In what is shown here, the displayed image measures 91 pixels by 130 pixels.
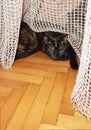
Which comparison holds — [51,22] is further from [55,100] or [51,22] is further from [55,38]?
[55,100]

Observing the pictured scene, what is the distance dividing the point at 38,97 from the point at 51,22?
0.43 metres

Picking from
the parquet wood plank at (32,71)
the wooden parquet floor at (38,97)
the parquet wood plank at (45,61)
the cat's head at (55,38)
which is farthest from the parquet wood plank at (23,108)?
the cat's head at (55,38)

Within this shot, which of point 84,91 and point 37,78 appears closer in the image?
point 84,91

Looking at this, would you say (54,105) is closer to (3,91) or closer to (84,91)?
(84,91)

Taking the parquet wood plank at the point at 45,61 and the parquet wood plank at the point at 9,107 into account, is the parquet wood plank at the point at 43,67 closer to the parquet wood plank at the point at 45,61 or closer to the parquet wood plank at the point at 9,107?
the parquet wood plank at the point at 45,61

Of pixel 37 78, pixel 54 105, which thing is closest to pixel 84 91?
pixel 54 105

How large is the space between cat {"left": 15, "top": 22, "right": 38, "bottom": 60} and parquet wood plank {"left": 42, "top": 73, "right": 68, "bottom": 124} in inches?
13.1

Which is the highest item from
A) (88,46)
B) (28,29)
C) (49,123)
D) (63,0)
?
(63,0)

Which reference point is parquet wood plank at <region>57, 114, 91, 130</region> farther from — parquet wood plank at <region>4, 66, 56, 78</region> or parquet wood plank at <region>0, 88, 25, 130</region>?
parquet wood plank at <region>4, 66, 56, 78</region>

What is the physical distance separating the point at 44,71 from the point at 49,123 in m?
0.48

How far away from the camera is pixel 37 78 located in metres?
1.27

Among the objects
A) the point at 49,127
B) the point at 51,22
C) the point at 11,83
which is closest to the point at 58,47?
the point at 51,22

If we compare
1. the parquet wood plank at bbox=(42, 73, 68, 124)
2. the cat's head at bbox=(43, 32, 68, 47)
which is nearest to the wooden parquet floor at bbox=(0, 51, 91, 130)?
the parquet wood plank at bbox=(42, 73, 68, 124)

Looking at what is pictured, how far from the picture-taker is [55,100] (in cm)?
107
